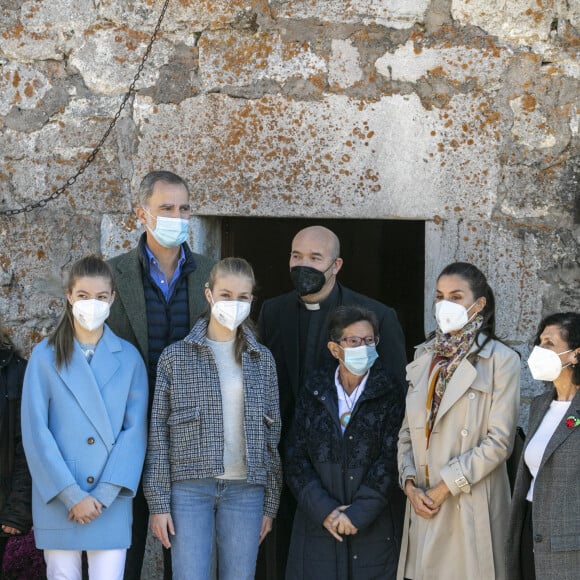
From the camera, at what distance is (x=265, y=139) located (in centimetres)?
470

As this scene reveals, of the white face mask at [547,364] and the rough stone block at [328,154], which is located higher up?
the rough stone block at [328,154]

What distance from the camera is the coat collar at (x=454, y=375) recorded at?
3709mm

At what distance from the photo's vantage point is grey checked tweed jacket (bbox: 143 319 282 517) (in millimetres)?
3740

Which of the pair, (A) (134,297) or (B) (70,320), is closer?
(B) (70,320)

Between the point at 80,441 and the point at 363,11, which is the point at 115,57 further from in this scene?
the point at 80,441

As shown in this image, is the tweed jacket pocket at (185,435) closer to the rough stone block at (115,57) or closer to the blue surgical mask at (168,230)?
the blue surgical mask at (168,230)

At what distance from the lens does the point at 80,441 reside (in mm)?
3727

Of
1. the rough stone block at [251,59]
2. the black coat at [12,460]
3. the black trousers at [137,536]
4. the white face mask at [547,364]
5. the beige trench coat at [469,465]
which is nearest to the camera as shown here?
the white face mask at [547,364]

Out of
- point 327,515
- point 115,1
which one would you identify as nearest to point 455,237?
point 327,515

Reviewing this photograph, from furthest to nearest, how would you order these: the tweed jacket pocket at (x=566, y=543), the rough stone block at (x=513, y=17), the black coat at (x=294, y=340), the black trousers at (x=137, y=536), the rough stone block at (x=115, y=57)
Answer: the rough stone block at (x=115, y=57) < the rough stone block at (x=513, y=17) < the black coat at (x=294, y=340) < the black trousers at (x=137, y=536) < the tweed jacket pocket at (x=566, y=543)

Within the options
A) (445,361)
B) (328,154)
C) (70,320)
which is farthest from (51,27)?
(445,361)

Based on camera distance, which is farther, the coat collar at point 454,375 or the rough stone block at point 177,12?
the rough stone block at point 177,12

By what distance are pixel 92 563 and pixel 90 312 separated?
0.89m

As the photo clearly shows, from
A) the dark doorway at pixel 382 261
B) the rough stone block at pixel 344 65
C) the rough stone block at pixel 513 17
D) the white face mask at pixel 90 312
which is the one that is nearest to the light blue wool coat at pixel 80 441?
the white face mask at pixel 90 312
